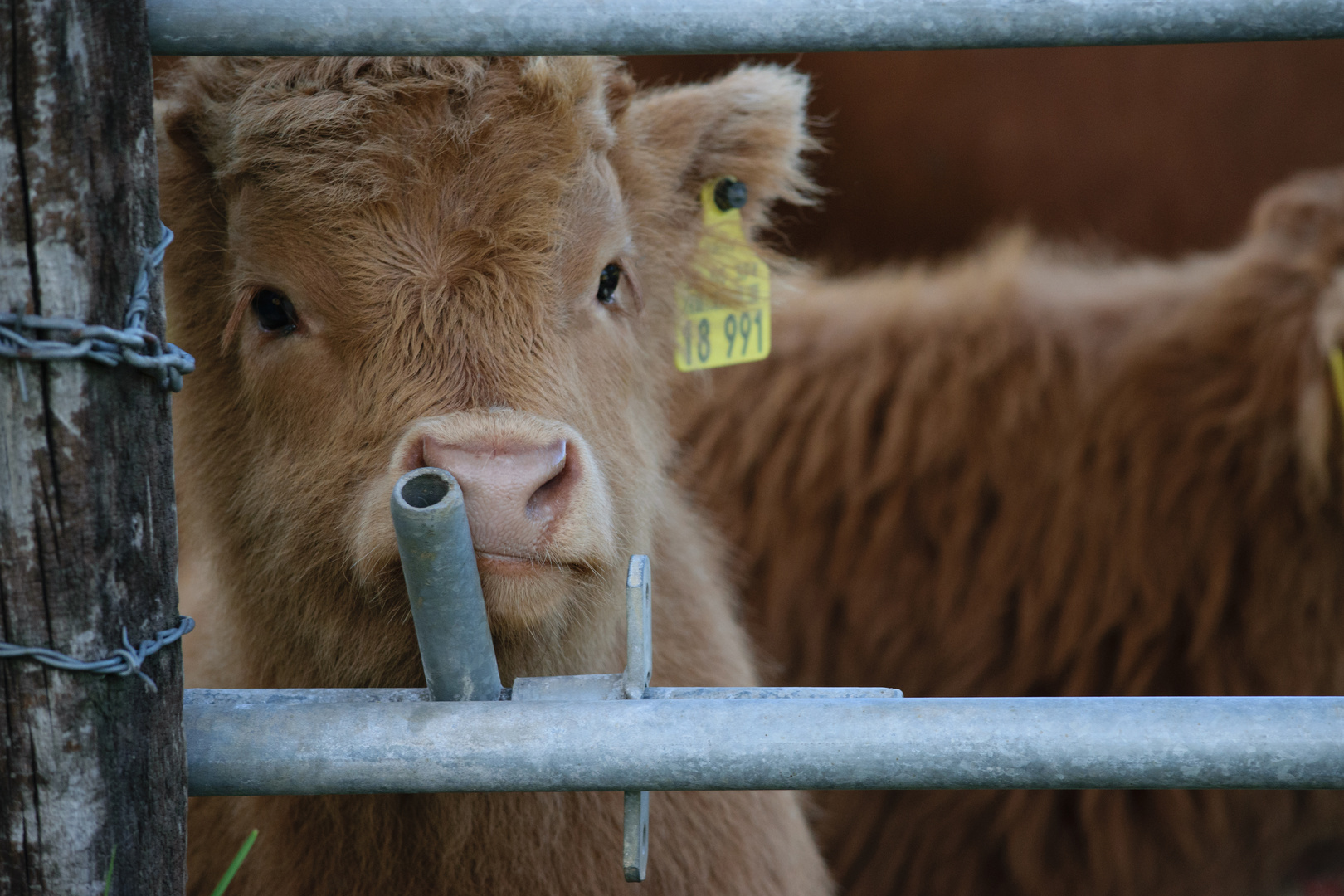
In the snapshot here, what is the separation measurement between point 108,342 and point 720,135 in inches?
55.2

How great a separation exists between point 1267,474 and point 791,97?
1.55 meters

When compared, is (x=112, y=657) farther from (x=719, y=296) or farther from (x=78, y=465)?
(x=719, y=296)

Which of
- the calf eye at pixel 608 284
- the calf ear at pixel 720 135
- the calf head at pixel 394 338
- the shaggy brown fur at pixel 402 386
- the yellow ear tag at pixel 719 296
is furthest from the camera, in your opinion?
the yellow ear tag at pixel 719 296

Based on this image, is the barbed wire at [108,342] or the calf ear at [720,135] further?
the calf ear at [720,135]

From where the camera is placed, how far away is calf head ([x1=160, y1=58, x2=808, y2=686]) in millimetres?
1369

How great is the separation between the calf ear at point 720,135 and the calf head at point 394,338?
21 cm

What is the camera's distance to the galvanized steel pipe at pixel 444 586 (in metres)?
1.07

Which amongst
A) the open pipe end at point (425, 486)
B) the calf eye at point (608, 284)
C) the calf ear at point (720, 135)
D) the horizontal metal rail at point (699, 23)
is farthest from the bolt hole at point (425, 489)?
the calf ear at point (720, 135)

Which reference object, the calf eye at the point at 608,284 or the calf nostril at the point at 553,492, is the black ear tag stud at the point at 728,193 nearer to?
the calf eye at the point at 608,284

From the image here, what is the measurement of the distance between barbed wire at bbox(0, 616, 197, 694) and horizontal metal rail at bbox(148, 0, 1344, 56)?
1.78ft

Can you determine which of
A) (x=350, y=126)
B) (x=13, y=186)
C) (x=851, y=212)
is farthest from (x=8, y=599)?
(x=851, y=212)

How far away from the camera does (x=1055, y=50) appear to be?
4762 millimetres

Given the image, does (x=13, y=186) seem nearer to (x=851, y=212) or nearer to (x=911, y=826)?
(x=911, y=826)

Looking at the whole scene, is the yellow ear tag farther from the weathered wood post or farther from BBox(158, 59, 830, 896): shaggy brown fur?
the weathered wood post
